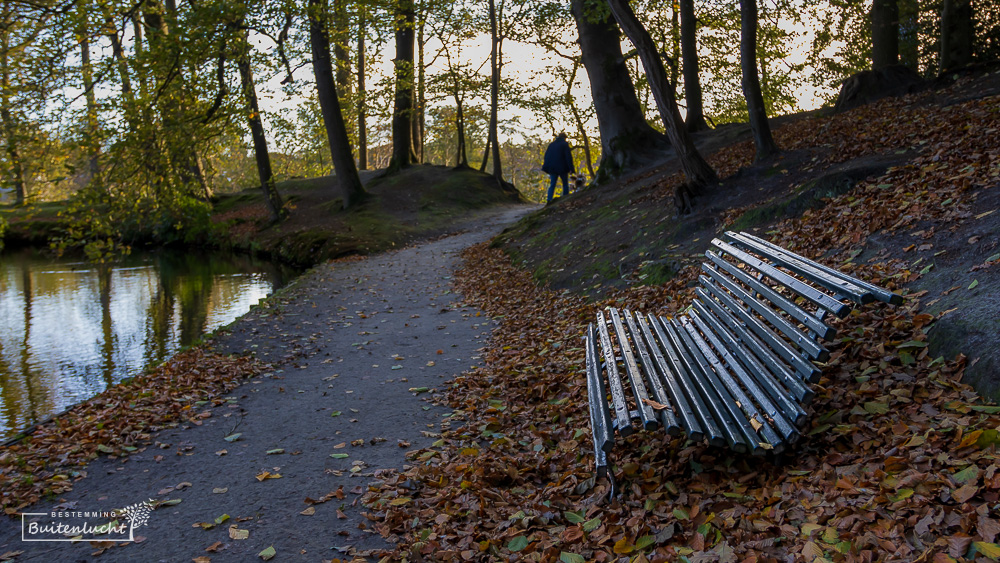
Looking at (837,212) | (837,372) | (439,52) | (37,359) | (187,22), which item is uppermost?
(439,52)

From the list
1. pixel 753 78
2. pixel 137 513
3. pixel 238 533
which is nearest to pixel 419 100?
pixel 753 78

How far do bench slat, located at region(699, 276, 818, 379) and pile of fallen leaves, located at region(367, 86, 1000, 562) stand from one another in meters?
0.42

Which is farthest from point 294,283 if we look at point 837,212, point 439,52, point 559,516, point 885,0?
point 439,52

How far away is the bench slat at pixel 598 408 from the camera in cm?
336

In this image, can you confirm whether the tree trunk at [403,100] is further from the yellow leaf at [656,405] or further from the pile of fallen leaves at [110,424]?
the yellow leaf at [656,405]

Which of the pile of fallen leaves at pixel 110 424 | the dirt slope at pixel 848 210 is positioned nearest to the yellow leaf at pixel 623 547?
the dirt slope at pixel 848 210

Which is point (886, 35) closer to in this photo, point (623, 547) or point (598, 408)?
point (598, 408)

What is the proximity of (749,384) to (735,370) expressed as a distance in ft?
1.00

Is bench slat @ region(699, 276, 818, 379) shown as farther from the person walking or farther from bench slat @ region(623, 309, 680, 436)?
the person walking

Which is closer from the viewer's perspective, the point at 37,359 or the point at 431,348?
the point at 431,348

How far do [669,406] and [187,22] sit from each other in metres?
10.6

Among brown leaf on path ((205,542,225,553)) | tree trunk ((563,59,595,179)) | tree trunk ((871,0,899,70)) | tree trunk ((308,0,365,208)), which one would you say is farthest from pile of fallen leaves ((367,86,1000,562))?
tree trunk ((563,59,595,179))

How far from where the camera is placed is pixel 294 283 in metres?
13.8

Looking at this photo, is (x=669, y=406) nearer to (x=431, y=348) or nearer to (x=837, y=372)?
(x=837, y=372)
